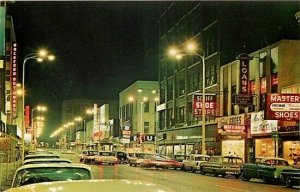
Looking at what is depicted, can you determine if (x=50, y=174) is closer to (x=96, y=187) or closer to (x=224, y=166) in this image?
(x=96, y=187)

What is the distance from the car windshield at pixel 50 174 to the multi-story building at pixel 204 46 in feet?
109

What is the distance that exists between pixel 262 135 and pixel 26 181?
32.6m

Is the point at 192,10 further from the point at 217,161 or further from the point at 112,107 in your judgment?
the point at 112,107

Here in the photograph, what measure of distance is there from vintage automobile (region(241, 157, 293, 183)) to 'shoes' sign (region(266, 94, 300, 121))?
9.33ft

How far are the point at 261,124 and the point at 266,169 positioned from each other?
10654 millimetres

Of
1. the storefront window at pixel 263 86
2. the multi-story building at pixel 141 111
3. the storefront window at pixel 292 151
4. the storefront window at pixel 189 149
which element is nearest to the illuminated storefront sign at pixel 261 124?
the storefront window at pixel 292 151

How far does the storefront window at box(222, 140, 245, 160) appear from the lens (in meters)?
46.2

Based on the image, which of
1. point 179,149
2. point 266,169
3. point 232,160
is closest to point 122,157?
point 179,149

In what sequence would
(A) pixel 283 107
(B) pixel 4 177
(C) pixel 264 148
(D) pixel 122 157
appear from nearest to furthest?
1. (B) pixel 4 177
2. (A) pixel 283 107
3. (C) pixel 264 148
4. (D) pixel 122 157

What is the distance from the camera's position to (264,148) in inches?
1650

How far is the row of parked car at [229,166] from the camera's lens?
1145 inches

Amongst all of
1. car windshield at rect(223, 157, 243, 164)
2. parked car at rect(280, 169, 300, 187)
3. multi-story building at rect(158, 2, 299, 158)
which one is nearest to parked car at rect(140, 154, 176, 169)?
multi-story building at rect(158, 2, 299, 158)

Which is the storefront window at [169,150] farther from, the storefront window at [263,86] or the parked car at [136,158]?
the storefront window at [263,86]

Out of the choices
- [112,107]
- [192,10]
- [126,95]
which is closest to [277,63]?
[192,10]
